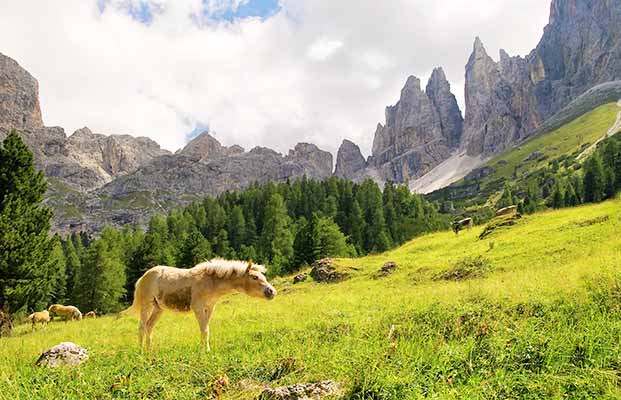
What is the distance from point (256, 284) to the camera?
12.7 metres

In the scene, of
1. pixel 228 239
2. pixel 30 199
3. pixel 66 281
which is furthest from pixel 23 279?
pixel 228 239

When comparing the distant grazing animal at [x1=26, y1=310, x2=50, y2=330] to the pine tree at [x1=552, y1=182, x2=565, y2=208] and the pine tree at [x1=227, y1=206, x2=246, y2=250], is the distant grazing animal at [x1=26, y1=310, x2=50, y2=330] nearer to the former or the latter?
the pine tree at [x1=227, y1=206, x2=246, y2=250]

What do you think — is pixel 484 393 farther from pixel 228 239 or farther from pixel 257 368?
pixel 228 239

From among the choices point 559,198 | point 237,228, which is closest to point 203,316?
point 237,228

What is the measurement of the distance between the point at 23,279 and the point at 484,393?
30316 mm

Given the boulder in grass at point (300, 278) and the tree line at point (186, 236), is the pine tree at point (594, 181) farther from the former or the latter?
the boulder in grass at point (300, 278)

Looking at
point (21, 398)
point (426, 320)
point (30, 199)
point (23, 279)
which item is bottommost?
point (426, 320)

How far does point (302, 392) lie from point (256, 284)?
6.68 metres

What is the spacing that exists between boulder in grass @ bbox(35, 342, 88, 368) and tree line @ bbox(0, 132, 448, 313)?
67.1 ft

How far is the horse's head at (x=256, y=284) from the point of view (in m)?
12.5

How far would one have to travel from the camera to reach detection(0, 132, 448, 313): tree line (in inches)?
1091

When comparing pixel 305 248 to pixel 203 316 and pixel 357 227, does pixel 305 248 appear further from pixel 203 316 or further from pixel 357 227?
pixel 203 316

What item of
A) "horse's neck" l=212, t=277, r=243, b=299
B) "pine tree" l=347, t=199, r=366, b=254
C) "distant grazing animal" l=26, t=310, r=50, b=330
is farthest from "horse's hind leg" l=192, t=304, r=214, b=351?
"pine tree" l=347, t=199, r=366, b=254

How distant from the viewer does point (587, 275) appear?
40.2 ft
